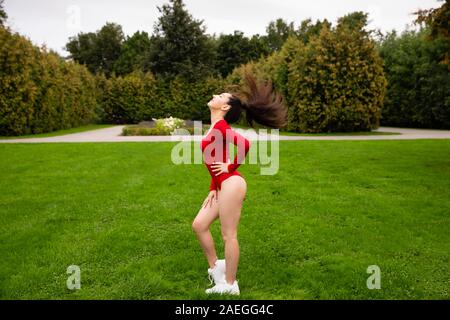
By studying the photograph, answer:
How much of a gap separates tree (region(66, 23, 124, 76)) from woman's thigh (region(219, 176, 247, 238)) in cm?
5242

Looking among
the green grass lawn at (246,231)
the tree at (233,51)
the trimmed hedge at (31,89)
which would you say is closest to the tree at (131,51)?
the tree at (233,51)

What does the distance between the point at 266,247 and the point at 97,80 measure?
1203 inches

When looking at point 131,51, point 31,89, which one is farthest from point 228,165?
point 131,51

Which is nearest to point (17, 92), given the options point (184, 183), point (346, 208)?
point (184, 183)

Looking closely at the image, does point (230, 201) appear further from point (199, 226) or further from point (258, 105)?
point (258, 105)

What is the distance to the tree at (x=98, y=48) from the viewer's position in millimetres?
52750

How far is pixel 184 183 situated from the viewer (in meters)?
8.17

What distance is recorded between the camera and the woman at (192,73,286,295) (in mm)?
3441

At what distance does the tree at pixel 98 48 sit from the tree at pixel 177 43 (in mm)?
16296

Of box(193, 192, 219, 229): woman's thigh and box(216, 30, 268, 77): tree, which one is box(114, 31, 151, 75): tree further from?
box(193, 192, 219, 229): woman's thigh

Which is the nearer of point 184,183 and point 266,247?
point 266,247

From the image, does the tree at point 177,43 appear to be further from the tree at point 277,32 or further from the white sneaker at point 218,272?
the white sneaker at point 218,272

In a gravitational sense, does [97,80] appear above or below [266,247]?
above
